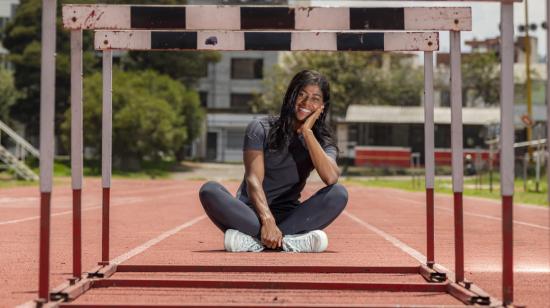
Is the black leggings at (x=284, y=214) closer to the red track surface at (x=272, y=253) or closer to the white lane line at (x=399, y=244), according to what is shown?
the red track surface at (x=272, y=253)

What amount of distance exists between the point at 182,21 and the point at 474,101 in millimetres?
73553

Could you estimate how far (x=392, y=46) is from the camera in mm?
7168

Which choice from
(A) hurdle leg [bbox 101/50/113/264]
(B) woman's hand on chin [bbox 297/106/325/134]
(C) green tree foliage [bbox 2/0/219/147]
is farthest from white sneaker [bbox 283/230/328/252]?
(C) green tree foliage [bbox 2/0/219/147]

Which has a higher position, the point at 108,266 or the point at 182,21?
the point at 182,21

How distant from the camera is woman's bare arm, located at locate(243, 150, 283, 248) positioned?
7613 millimetres

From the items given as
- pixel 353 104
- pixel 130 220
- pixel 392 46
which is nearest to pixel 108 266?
pixel 392 46

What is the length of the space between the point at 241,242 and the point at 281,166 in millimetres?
739

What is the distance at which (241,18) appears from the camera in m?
5.79

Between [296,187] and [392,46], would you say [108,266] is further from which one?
[392,46]

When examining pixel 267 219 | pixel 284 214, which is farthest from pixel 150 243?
pixel 267 219

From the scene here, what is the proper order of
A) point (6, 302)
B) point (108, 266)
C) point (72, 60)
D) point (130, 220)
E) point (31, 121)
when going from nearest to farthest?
point (6, 302) → point (72, 60) → point (108, 266) → point (130, 220) → point (31, 121)

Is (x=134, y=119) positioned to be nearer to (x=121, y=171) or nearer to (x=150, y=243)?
(x=121, y=171)

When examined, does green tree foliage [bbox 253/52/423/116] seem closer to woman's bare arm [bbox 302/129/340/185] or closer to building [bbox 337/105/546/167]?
building [bbox 337/105/546/167]

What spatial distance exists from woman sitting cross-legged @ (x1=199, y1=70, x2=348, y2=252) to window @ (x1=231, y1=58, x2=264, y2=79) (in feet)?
226
